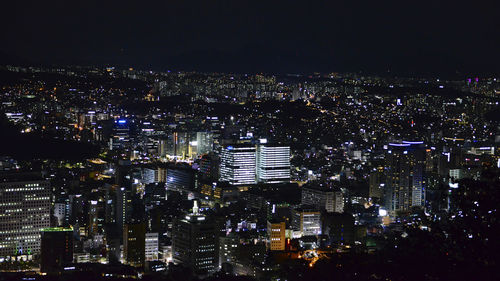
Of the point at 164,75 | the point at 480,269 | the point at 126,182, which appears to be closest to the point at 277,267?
the point at 126,182

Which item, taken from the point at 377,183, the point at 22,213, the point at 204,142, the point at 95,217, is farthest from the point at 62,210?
the point at 204,142

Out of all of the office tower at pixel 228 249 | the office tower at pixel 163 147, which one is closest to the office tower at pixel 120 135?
the office tower at pixel 163 147

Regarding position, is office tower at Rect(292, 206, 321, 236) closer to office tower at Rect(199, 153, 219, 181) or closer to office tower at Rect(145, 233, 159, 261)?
office tower at Rect(145, 233, 159, 261)

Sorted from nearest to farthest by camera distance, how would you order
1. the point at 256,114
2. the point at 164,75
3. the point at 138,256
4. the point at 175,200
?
the point at 138,256 < the point at 175,200 < the point at 256,114 < the point at 164,75

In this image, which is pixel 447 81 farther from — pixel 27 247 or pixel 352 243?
pixel 27 247

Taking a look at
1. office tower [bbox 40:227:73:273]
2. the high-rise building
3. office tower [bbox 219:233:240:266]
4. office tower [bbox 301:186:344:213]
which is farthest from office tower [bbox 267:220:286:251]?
office tower [bbox 40:227:73:273]

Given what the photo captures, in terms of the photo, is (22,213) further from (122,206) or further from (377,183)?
(377,183)

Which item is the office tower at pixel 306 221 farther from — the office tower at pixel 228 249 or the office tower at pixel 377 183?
the office tower at pixel 377 183
